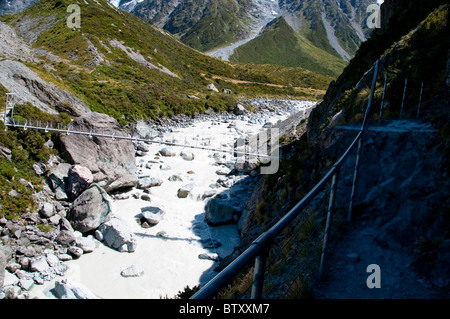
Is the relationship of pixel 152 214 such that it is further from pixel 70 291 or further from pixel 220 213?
pixel 70 291

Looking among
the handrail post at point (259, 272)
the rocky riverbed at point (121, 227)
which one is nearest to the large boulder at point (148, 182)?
the rocky riverbed at point (121, 227)

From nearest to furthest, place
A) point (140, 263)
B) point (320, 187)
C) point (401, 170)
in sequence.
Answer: point (320, 187) < point (401, 170) < point (140, 263)

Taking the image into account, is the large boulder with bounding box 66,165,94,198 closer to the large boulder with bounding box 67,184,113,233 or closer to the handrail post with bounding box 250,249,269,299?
the large boulder with bounding box 67,184,113,233

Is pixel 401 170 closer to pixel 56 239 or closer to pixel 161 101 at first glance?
pixel 56 239

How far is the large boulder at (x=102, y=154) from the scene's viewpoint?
1370cm

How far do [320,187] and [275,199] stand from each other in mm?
6198

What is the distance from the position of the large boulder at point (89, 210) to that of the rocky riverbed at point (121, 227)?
3 cm

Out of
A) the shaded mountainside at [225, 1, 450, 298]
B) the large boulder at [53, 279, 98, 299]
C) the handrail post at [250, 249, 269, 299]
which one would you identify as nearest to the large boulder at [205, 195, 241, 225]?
the large boulder at [53, 279, 98, 299]

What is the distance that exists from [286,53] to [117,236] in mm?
168765
